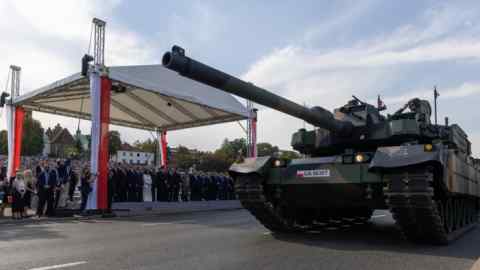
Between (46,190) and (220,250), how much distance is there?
9.10 meters

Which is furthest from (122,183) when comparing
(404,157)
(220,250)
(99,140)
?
(404,157)

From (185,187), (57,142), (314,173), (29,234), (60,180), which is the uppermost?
(57,142)

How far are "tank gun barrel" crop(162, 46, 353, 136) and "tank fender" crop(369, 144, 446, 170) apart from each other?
4.48 ft

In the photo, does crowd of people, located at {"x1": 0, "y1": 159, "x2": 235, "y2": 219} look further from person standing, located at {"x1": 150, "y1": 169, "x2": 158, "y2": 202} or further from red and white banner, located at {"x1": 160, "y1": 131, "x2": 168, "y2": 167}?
red and white banner, located at {"x1": 160, "y1": 131, "x2": 168, "y2": 167}

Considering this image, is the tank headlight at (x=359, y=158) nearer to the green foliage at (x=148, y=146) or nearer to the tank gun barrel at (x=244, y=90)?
the tank gun barrel at (x=244, y=90)

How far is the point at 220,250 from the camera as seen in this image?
6.85 meters

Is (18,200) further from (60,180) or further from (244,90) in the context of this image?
(244,90)

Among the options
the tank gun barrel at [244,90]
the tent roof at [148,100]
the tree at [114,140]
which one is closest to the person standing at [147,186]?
the tent roof at [148,100]

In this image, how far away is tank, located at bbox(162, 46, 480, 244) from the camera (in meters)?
7.12

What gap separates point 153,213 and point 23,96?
7.88m

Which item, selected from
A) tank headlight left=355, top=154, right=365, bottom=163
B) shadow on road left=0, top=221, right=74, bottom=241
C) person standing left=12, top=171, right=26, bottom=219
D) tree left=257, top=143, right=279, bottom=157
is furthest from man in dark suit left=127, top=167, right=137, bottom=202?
tank headlight left=355, top=154, right=365, bottom=163

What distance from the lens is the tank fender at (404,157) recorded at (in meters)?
7.12

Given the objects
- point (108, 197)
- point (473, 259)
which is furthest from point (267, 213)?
point (108, 197)

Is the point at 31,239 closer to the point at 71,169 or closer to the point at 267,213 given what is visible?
the point at 267,213
